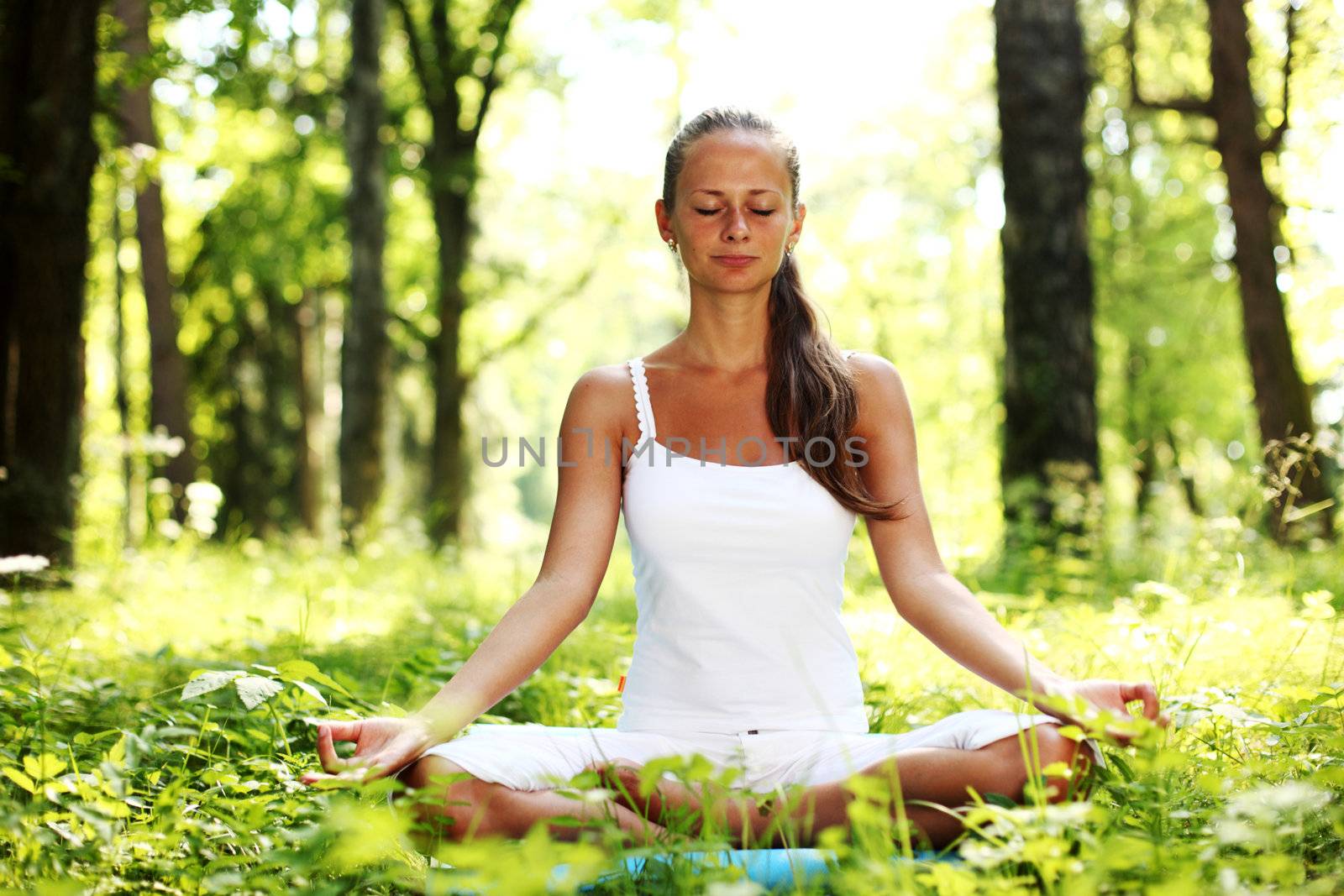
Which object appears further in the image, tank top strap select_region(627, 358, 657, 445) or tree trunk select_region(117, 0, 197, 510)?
tree trunk select_region(117, 0, 197, 510)

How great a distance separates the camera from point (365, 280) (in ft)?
37.1

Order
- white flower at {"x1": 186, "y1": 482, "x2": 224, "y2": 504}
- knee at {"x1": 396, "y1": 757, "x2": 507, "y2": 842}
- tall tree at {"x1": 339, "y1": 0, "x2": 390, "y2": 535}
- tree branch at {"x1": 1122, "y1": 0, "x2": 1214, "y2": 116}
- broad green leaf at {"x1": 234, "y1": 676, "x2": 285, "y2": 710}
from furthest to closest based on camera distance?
tall tree at {"x1": 339, "y1": 0, "x2": 390, "y2": 535}
tree branch at {"x1": 1122, "y1": 0, "x2": 1214, "y2": 116}
white flower at {"x1": 186, "y1": 482, "x2": 224, "y2": 504}
broad green leaf at {"x1": 234, "y1": 676, "x2": 285, "y2": 710}
knee at {"x1": 396, "y1": 757, "x2": 507, "y2": 842}

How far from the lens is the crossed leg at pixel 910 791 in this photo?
229cm

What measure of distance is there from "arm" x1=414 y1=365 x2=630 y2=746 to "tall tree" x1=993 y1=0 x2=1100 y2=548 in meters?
4.66

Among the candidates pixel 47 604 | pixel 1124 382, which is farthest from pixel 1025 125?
pixel 1124 382

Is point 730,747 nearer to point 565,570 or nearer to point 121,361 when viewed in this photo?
point 565,570

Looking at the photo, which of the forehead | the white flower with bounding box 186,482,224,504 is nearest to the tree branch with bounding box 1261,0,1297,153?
the forehead

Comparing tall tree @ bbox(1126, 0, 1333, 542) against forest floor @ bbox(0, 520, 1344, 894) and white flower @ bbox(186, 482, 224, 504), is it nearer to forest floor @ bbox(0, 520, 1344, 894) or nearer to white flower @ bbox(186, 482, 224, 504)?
forest floor @ bbox(0, 520, 1344, 894)

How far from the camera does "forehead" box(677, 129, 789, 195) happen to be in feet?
9.64

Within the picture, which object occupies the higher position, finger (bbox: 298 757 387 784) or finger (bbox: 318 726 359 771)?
finger (bbox: 318 726 359 771)

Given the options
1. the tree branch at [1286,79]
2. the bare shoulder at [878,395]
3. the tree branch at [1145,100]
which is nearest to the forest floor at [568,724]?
the bare shoulder at [878,395]

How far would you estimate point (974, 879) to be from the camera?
183 centimetres

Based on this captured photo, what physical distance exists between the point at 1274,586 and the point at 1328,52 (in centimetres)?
804

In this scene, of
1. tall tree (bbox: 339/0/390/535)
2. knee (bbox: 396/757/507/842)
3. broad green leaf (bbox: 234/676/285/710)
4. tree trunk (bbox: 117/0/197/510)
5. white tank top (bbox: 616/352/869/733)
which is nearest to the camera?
knee (bbox: 396/757/507/842)
